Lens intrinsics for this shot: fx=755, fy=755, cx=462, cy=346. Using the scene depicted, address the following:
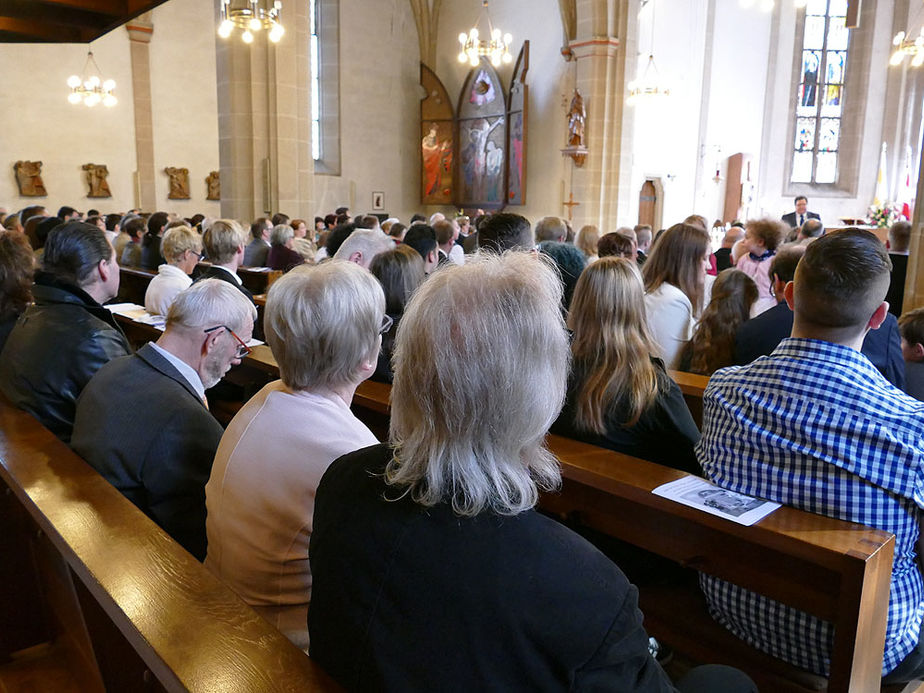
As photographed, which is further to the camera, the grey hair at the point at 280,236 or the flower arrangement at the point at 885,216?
the flower arrangement at the point at 885,216

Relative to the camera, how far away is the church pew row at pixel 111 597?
133 centimetres

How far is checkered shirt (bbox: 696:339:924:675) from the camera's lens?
1887 millimetres

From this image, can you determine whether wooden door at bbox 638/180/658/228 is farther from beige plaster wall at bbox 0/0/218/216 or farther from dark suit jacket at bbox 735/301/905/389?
dark suit jacket at bbox 735/301/905/389

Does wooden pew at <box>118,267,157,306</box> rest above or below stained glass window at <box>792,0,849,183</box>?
below

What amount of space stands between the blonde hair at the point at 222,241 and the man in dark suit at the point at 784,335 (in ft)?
10.3

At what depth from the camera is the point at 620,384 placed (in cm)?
250

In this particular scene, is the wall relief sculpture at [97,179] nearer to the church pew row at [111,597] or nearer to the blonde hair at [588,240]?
the blonde hair at [588,240]

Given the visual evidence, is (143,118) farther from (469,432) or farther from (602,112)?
(469,432)

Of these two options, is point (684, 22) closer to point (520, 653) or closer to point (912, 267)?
point (912, 267)

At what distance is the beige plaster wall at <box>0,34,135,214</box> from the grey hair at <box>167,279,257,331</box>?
1381cm

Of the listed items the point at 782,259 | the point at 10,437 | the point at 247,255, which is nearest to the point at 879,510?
the point at 782,259

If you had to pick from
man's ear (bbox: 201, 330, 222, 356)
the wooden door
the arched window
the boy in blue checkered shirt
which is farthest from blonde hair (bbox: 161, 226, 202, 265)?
the wooden door

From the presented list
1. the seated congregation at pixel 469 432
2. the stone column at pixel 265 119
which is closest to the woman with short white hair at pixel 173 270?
the seated congregation at pixel 469 432

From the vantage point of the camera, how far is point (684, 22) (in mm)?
16062
